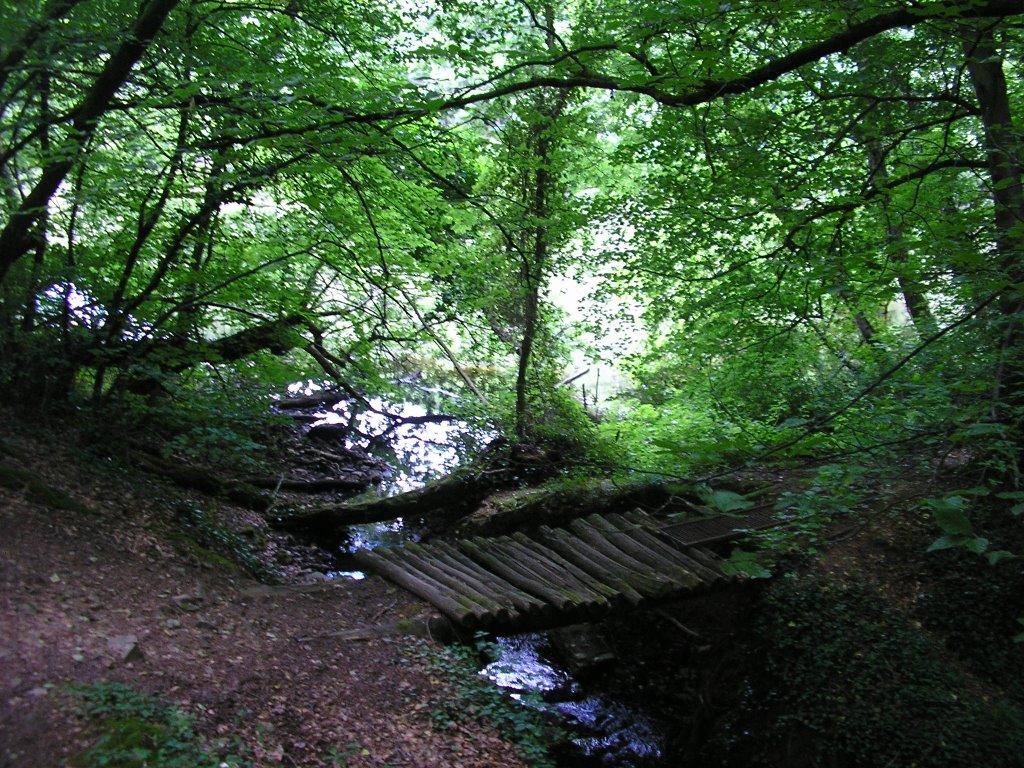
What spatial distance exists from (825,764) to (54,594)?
606 centimetres

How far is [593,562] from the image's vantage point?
6.83m

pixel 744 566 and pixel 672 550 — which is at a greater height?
pixel 744 566

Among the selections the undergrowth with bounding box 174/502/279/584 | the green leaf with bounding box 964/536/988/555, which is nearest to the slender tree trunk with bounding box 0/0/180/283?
the undergrowth with bounding box 174/502/279/584

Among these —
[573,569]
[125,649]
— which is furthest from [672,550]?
[125,649]

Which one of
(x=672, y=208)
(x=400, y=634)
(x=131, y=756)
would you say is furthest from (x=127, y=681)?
(x=672, y=208)

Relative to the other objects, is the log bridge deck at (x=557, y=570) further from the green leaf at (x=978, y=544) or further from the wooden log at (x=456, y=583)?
the green leaf at (x=978, y=544)

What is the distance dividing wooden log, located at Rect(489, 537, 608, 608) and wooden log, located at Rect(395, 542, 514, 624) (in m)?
0.63

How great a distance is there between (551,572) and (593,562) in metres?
0.49

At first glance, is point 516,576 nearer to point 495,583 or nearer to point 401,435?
point 495,583

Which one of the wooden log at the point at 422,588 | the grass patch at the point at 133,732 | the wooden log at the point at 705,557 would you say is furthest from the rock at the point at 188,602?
the wooden log at the point at 705,557

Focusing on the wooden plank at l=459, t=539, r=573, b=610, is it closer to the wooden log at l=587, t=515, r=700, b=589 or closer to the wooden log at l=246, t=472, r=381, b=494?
the wooden log at l=587, t=515, r=700, b=589

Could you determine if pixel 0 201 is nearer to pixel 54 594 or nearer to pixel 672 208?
pixel 54 594

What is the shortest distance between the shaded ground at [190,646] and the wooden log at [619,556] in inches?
84.1

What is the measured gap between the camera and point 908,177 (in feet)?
19.6
